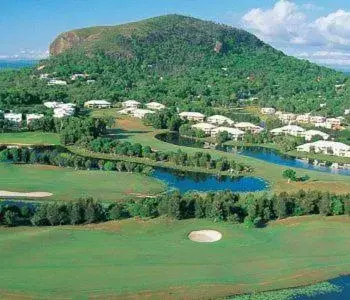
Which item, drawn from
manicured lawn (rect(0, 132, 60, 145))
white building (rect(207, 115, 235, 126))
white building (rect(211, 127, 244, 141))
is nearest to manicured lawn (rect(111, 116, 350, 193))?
white building (rect(211, 127, 244, 141))

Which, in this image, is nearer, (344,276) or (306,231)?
(344,276)

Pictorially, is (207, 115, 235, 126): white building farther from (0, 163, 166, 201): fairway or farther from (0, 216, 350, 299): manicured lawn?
(0, 216, 350, 299): manicured lawn

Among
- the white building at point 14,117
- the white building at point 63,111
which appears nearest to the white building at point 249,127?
the white building at point 63,111

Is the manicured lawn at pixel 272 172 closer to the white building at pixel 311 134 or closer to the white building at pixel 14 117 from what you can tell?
the white building at pixel 14 117

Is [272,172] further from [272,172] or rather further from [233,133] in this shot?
[233,133]

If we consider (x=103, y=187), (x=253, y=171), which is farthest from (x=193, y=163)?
(x=103, y=187)

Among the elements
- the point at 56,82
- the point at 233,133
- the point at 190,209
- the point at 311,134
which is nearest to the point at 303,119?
the point at 311,134

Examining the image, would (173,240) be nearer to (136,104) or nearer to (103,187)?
(103,187)
